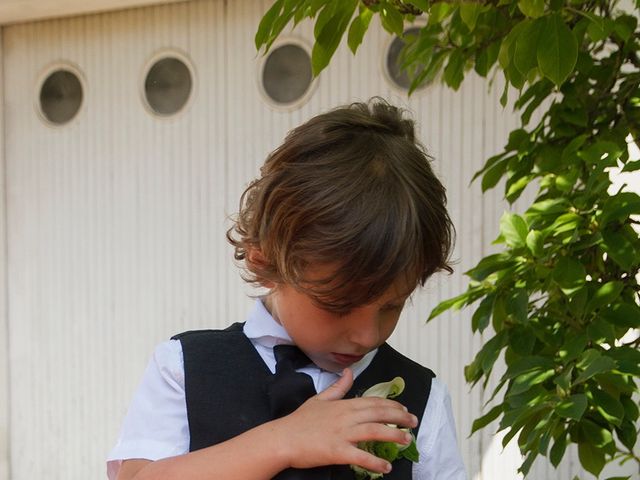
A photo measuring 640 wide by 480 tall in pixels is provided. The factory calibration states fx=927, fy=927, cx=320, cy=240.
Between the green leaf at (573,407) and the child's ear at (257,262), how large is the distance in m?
0.37

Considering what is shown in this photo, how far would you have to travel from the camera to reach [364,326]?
0.90 meters

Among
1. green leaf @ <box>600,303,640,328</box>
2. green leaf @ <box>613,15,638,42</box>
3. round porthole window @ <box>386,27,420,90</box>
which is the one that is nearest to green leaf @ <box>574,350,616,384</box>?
green leaf @ <box>600,303,640,328</box>

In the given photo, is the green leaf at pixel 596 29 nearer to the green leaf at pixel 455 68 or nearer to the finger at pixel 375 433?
the green leaf at pixel 455 68

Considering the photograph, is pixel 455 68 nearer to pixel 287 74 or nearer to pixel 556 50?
pixel 556 50

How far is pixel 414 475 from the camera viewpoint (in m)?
1.01

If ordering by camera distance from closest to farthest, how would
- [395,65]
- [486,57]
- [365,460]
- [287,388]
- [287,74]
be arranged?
[365,460] → [287,388] → [486,57] → [395,65] → [287,74]

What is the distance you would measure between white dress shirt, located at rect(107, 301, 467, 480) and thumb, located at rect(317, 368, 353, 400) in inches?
3.6

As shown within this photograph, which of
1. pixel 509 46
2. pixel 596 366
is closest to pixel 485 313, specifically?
pixel 596 366

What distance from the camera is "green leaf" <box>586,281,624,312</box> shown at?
1.19m

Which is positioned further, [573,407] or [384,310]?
[573,407]

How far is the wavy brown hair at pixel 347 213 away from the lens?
2.88ft

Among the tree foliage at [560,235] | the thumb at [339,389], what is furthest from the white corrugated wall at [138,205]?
the thumb at [339,389]

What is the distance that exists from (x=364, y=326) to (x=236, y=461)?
0.18 m

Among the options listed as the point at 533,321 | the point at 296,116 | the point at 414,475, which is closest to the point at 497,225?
the point at 296,116
